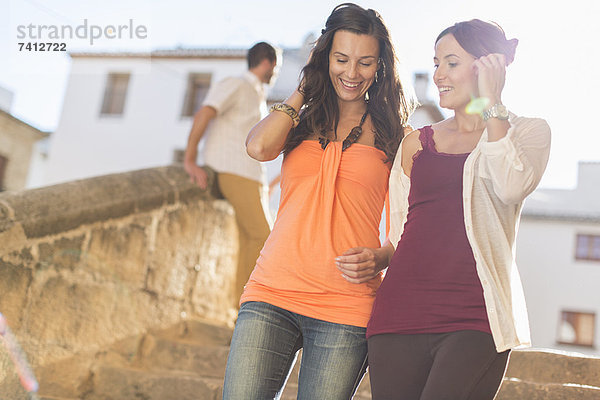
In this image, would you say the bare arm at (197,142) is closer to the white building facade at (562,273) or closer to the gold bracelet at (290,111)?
the gold bracelet at (290,111)

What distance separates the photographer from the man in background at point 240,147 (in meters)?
4.34

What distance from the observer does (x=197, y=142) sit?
4.40 m

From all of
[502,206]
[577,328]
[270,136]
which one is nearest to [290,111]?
[270,136]

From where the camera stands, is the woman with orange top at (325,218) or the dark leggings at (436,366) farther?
the woman with orange top at (325,218)

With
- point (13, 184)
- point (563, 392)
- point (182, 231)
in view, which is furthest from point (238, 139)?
point (13, 184)

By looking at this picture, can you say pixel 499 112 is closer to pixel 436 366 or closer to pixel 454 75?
pixel 454 75

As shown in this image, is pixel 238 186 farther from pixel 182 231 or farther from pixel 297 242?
pixel 297 242

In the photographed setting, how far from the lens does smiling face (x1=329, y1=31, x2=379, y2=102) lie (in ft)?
7.66

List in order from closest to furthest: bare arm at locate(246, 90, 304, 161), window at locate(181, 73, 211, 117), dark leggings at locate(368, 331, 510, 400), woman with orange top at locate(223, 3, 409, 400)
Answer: dark leggings at locate(368, 331, 510, 400)
woman with orange top at locate(223, 3, 409, 400)
bare arm at locate(246, 90, 304, 161)
window at locate(181, 73, 211, 117)

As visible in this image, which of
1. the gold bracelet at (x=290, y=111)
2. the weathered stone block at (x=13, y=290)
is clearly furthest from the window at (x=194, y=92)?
the gold bracelet at (x=290, y=111)

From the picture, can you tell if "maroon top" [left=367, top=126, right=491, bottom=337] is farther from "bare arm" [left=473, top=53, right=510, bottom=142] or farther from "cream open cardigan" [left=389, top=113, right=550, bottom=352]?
"bare arm" [left=473, top=53, right=510, bottom=142]

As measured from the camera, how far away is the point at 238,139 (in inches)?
173

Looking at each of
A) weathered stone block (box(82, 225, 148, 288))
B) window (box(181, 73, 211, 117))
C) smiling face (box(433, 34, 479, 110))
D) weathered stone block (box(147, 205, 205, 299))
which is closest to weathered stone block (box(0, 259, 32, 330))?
weathered stone block (box(82, 225, 148, 288))

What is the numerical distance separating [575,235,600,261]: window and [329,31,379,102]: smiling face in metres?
26.5
